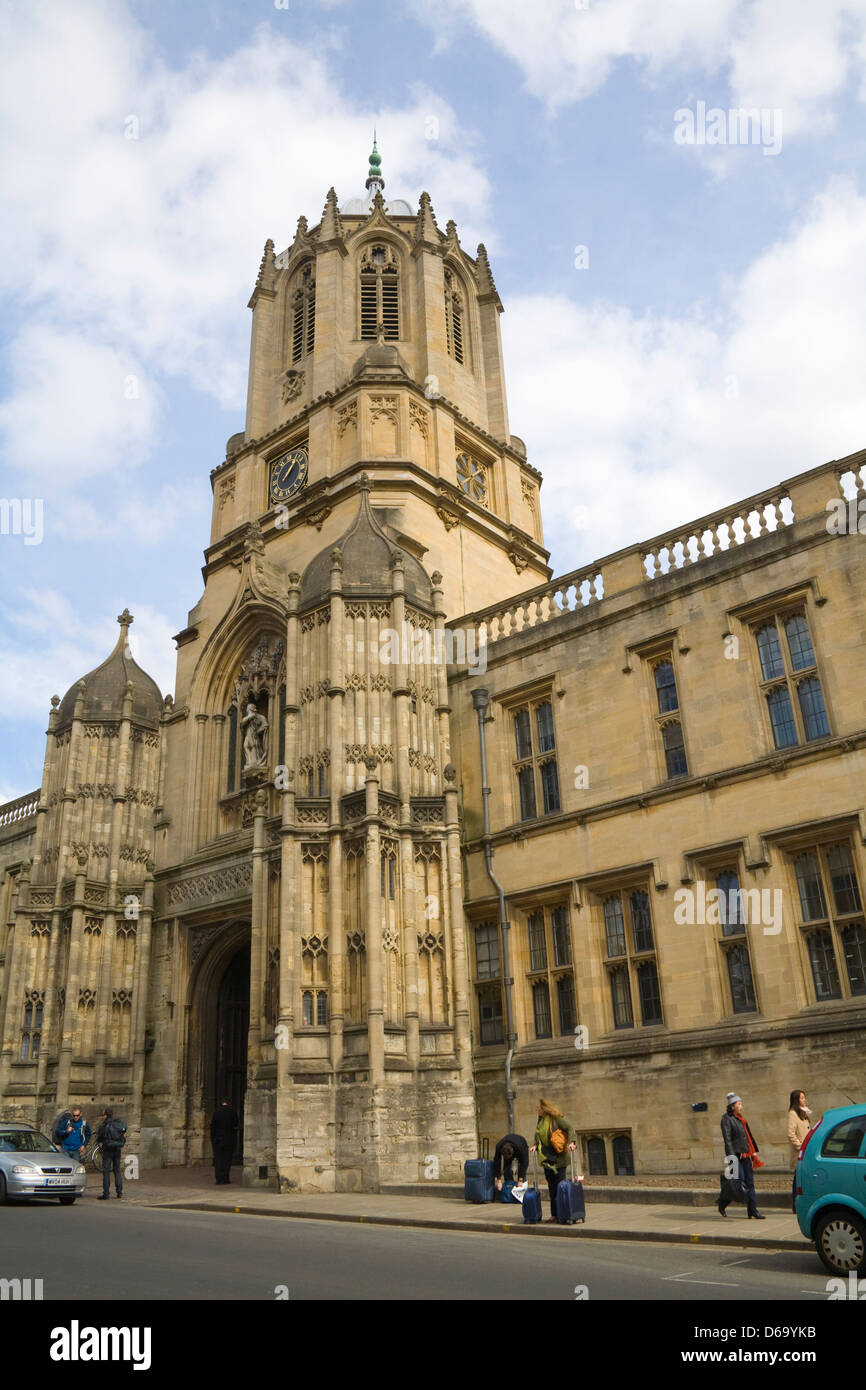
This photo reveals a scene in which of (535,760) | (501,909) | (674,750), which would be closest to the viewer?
(674,750)

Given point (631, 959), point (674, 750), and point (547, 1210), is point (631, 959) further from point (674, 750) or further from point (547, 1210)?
point (547, 1210)

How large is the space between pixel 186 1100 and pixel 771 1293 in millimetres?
19491

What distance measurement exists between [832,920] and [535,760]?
716cm

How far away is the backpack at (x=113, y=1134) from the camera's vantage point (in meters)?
19.1

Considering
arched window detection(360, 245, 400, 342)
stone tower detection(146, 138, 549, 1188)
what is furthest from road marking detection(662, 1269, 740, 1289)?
arched window detection(360, 245, 400, 342)

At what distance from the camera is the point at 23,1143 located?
17797mm

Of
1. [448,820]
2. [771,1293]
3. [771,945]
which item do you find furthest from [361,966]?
[771,1293]

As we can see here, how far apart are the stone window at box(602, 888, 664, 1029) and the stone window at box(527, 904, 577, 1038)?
3.11 ft

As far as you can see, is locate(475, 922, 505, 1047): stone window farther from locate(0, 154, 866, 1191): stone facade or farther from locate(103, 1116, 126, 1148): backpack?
locate(103, 1116, 126, 1148): backpack

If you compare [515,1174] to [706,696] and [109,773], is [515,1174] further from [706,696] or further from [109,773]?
[109,773]

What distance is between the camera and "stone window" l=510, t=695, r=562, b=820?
22.2 m

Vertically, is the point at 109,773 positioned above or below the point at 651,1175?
above

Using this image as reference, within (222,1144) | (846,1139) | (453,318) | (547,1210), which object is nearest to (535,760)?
(222,1144)
